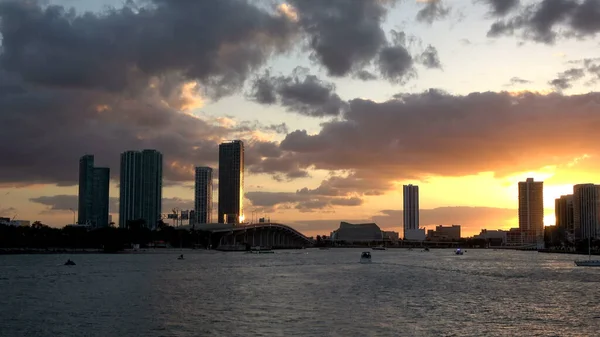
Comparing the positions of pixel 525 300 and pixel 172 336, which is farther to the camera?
pixel 525 300

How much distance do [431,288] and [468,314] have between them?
30.6 m

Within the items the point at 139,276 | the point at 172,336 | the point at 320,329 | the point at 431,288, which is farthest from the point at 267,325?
the point at 139,276

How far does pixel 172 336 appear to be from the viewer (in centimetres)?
4941

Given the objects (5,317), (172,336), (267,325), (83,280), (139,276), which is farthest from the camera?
(139,276)

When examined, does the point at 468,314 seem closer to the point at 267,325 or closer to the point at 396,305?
the point at 396,305

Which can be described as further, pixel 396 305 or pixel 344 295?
pixel 344 295

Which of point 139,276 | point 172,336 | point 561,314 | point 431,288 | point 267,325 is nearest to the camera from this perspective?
point 172,336

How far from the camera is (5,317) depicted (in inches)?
2361

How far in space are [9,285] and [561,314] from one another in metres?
71.9

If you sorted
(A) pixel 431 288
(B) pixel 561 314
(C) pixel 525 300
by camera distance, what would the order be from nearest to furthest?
(B) pixel 561 314 → (C) pixel 525 300 → (A) pixel 431 288

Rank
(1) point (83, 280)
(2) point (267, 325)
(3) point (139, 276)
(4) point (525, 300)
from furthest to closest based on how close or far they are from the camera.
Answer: (3) point (139, 276) < (1) point (83, 280) < (4) point (525, 300) < (2) point (267, 325)

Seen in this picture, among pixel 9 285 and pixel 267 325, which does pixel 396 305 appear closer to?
pixel 267 325

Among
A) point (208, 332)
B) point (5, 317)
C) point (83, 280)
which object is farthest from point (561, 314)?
point (83, 280)

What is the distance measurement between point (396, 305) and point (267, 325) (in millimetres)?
19978
